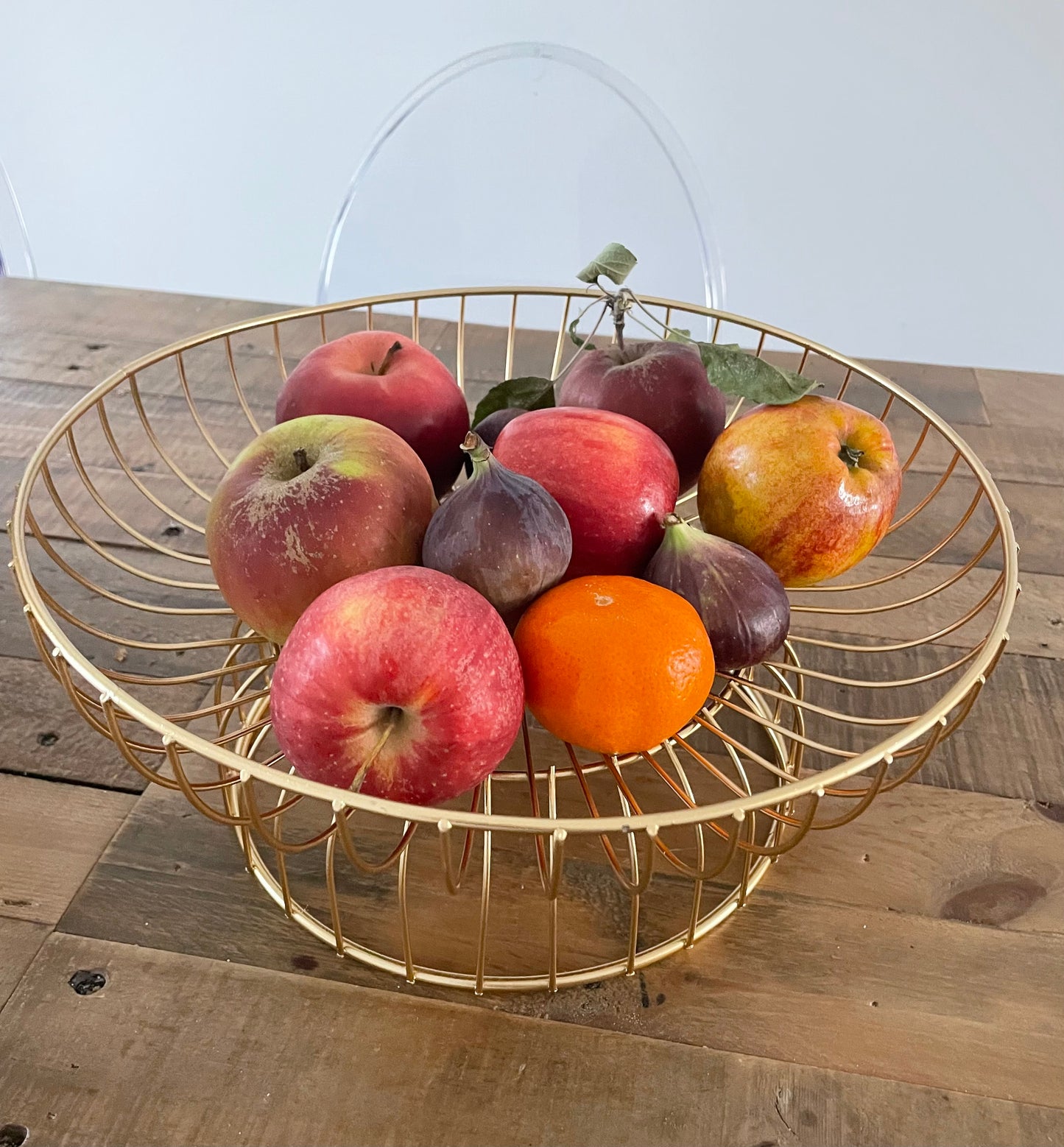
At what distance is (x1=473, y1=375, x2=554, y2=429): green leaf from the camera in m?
0.63

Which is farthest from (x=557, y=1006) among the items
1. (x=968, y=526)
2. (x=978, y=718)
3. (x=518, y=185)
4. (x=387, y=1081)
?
(x=518, y=185)

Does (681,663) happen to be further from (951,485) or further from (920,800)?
(951,485)

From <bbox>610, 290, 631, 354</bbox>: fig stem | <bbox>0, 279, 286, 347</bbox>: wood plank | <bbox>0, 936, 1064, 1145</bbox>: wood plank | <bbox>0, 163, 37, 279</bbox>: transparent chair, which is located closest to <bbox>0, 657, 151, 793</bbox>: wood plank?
<bbox>0, 936, 1064, 1145</bbox>: wood plank

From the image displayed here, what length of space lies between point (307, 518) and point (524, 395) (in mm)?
202

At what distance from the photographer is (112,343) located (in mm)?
978

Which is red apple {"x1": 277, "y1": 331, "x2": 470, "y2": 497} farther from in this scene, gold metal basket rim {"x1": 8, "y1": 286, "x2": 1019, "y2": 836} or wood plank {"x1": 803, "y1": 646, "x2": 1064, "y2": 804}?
wood plank {"x1": 803, "y1": 646, "x2": 1064, "y2": 804}

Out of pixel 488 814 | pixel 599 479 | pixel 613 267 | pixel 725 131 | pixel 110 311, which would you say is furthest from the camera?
pixel 725 131

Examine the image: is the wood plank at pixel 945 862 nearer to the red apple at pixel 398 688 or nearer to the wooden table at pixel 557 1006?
the wooden table at pixel 557 1006

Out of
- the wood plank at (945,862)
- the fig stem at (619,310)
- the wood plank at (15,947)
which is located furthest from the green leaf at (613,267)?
the wood plank at (15,947)

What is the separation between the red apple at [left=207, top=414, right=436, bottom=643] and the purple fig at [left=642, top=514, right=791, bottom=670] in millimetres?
30

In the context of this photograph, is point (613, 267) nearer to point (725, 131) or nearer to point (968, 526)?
point (968, 526)

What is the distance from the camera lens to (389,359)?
630 millimetres

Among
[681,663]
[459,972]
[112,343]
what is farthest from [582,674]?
[112,343]

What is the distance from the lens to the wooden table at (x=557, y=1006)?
410 mm
